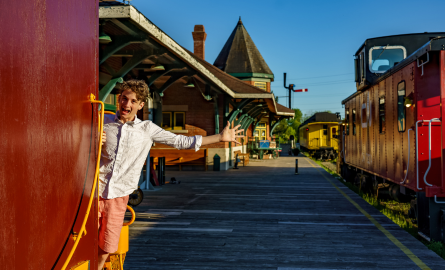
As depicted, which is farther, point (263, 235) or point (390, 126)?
point (390, 126)

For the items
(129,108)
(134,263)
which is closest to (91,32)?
(129,108)

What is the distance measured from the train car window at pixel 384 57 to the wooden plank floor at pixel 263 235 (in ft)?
11.1

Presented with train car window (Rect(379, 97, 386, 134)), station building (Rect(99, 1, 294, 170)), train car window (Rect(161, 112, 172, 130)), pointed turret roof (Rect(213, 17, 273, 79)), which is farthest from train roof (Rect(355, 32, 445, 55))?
pointed turret roof (Rect(213, 17, 273, 79))

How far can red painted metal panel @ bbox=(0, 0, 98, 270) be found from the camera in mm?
1727

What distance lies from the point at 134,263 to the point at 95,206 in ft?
9.52

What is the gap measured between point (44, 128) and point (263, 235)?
5.42m

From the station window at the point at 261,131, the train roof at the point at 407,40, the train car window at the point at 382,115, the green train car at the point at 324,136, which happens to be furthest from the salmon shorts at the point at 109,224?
the station window at the point at 261,131

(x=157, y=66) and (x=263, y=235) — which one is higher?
(x=157, y=66)

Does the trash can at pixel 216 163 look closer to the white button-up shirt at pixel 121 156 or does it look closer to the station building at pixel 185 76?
the station building at pixel 185 76

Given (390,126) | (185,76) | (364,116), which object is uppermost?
(185,76)

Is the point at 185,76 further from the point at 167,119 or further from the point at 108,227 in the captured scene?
the point at 108,227

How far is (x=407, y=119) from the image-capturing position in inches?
281

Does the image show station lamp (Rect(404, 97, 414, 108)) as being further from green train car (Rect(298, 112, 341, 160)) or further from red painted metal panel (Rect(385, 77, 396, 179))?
green train car (Rect(298, 112, 341, 160))

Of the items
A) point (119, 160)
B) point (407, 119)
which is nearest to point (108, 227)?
point (119, 160)
